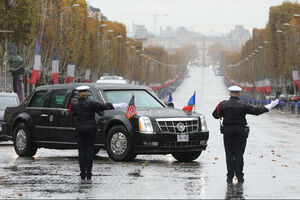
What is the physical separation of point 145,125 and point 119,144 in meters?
0.68

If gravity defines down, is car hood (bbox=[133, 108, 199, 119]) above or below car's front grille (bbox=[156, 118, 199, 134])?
above

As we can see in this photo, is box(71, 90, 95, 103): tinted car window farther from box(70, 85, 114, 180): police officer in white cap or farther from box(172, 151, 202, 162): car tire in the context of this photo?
box(70, 85, 114, 180): police officer in white cap

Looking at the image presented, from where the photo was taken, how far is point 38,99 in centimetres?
1897

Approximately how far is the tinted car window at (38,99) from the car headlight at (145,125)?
3053mm

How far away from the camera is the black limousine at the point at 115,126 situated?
1669 centimetres

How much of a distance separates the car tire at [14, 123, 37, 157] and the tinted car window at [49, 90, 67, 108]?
81 cm

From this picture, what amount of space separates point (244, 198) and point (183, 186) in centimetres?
152

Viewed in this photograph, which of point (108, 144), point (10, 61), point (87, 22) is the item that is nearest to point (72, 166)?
point (108, 144)

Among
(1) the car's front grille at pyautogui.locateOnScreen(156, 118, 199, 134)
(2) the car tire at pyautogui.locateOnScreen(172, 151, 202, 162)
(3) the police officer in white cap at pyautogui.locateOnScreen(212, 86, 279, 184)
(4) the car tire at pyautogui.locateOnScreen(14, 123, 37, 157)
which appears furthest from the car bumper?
(3) the police officer in white cap at pyautogui.locateOnScreen(212, 86, 279, 184)

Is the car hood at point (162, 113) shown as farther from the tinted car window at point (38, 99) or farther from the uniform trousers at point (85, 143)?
the uniform trousers at point (85, 143)

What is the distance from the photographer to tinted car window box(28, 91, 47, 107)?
61.7 ft

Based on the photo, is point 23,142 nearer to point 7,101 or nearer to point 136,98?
point 136,98

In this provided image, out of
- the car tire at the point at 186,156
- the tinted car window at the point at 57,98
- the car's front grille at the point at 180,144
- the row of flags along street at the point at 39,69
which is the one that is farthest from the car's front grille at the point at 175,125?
the row of flags along street at the point at 39,69

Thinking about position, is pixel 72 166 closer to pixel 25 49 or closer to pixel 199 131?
pixel 199 131
